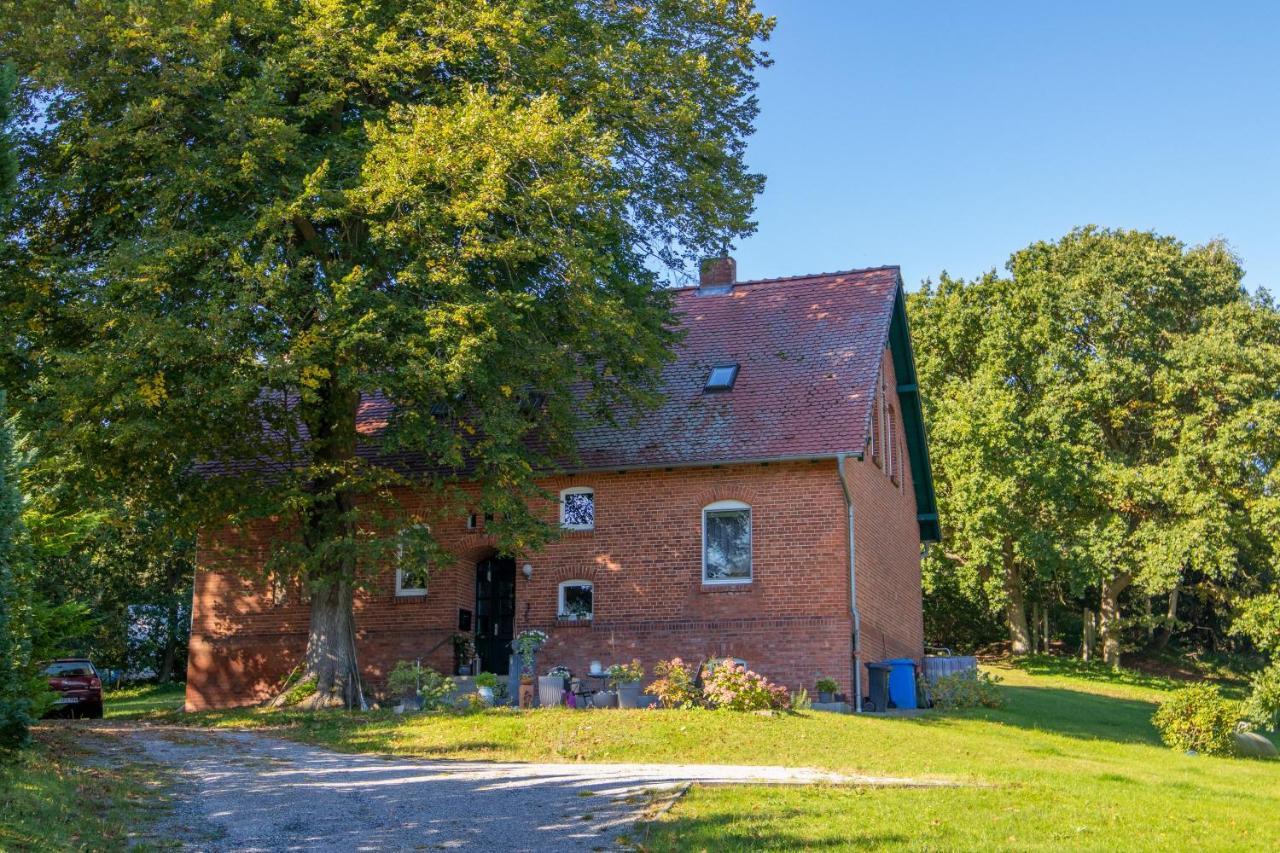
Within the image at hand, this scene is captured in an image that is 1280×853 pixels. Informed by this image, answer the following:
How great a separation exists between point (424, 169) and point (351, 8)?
3103 millimetres

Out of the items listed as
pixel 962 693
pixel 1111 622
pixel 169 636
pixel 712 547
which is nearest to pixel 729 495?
pixel 712 547

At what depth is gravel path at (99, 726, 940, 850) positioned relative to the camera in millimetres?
10648

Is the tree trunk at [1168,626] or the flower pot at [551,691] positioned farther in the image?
the tree trunk at [1168,626]

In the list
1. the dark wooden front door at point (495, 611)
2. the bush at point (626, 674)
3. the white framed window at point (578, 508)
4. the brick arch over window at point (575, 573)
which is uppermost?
the white framed window at point (578, 508)

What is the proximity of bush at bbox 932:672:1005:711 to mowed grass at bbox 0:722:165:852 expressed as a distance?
1435 cm

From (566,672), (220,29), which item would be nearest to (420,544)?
(566,672)

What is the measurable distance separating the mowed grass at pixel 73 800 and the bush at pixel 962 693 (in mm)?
14350

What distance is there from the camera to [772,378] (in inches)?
984

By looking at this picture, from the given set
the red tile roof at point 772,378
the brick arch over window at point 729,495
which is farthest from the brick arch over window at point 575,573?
the brick arch over window at point 729,495

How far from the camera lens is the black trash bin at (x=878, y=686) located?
2242 cm

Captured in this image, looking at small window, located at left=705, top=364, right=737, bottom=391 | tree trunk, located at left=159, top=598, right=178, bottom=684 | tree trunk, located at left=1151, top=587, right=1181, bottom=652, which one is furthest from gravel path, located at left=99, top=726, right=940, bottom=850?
tree trunk, located at left=1151, top=587, right=1181, bottom=652

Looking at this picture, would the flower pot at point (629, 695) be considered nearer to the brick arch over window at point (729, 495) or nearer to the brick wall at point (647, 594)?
the brick wall at point (647, 594)

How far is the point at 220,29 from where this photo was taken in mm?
18719

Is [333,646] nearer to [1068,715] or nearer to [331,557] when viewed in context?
[331,557]
